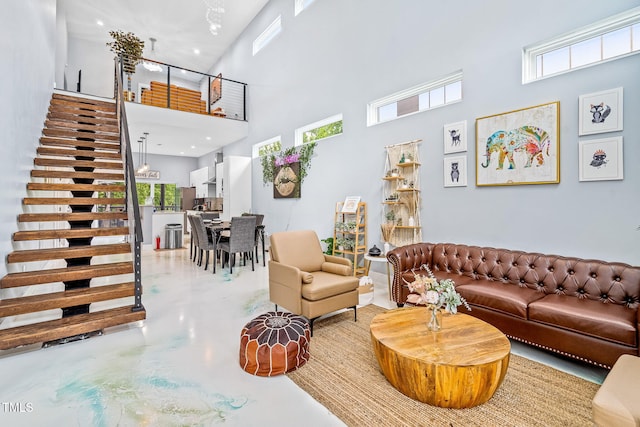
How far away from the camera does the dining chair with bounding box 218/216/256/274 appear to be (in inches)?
211

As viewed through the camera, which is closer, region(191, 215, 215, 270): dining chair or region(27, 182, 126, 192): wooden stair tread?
region(27, 182, 126, 192): wooden stair tread

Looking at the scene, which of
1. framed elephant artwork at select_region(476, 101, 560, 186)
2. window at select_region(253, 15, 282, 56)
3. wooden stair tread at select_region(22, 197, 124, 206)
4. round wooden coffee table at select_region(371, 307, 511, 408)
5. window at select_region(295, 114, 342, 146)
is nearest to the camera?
round wooden coffee table at select_region(371, 307, 511, 408)

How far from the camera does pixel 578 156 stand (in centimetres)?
288

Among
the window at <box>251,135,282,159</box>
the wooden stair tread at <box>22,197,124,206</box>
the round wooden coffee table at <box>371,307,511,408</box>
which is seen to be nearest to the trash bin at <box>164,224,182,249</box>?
the window at <box>251,135,282,159</box>

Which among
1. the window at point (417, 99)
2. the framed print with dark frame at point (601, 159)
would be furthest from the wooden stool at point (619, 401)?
the window at point (417, 99)

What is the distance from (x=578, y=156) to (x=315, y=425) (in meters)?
3.27

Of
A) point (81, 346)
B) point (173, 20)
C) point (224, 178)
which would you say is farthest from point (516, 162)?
point (173, 20)

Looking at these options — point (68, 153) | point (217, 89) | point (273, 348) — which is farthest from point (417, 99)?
point (217, 89)

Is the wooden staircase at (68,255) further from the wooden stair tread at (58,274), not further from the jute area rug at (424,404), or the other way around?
the jute area rug at (424,404)

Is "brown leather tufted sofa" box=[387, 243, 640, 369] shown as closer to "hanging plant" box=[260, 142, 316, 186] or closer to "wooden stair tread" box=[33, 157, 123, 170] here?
"hanging plant" box=[260, 142, 316, 186]

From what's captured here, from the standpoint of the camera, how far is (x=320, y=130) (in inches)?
245

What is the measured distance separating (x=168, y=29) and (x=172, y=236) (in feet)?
20.5

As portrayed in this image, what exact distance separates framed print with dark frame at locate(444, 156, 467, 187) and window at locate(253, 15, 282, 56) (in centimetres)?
606

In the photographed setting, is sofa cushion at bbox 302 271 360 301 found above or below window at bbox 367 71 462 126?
below
